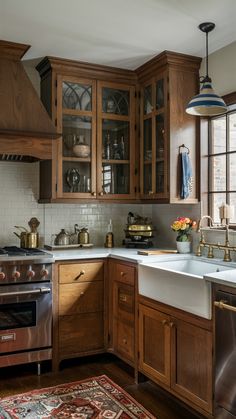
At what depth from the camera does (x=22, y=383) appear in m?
3.01

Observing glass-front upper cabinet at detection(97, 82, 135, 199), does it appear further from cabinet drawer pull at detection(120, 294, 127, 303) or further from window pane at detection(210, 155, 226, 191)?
cabinet drawer pull at detection(120, 294, 127, 303)

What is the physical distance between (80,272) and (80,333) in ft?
1.65

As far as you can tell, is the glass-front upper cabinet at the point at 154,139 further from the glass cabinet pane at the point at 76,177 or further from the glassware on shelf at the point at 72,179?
the glassware on shelf at the point at 72,179

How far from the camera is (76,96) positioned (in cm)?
361

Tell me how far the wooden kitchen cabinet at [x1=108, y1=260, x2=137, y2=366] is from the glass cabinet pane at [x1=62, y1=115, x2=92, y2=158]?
40.1 inches

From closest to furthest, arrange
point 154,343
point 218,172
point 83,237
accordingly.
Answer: point 154,343, point 218,172, point 83,237

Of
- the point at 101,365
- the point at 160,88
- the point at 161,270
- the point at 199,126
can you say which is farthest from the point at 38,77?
→ the point at 101,365

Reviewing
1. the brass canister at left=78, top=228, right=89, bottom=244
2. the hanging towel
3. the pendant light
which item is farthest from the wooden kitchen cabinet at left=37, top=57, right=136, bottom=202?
the pendant light

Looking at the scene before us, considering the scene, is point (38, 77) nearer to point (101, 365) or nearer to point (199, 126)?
point (199, 126)

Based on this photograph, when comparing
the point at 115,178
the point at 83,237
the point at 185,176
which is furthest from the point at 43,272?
the point at 185,176

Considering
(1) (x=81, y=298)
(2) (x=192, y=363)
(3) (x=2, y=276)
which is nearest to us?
(2) (x=192, y=363)

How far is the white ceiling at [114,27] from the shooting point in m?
2.57

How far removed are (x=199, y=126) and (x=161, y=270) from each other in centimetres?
143

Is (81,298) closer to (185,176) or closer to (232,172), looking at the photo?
(185,176)
